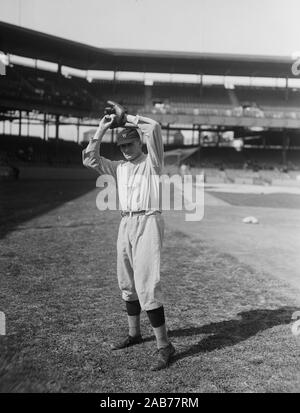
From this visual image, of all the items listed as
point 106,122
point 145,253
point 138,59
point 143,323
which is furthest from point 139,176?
point 138,59

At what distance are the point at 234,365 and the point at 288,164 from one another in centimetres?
3776

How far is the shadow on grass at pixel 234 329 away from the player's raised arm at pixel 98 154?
162cm

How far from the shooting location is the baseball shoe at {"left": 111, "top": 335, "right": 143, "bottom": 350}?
361 centimetres

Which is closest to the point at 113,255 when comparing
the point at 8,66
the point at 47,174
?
the point at 47,174

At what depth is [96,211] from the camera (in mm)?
13461

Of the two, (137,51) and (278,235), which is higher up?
(137,51)

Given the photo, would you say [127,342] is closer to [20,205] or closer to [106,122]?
[106,122]

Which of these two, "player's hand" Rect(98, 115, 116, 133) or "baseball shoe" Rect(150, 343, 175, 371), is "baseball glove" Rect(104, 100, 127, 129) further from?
"baseball shoe" Rect(150, 343, 175, 371)

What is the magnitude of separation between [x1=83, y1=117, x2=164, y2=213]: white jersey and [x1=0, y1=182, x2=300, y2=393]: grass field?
4.02 feet

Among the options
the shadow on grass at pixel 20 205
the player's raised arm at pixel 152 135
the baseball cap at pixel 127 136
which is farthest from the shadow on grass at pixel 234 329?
the shadow on grass at pixel 20 205

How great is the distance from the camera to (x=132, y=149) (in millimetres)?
3434

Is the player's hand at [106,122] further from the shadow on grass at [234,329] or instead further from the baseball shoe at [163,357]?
the shadow on grass at [234,329]

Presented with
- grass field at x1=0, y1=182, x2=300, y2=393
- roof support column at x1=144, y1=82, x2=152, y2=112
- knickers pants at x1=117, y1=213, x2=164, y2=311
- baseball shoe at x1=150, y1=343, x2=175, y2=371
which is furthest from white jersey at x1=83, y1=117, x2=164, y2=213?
roof support column at x1=144, y1=82, x2=152, y2=112

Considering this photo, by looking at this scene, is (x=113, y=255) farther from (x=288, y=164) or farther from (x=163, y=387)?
(x=288, y=164)
